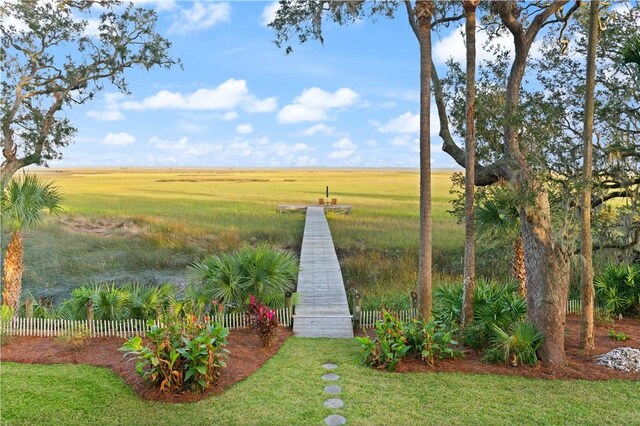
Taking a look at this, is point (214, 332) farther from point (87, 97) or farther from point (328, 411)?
point (87, 97)

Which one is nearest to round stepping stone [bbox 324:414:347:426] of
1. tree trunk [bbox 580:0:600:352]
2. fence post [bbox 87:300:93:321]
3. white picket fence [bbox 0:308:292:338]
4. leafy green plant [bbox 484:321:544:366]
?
leafy green plant [bbox 484:321:544:366]

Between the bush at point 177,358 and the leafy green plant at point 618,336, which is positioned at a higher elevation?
the bush at point 177,358

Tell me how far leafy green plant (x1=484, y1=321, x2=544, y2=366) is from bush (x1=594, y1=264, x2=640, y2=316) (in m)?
4.32

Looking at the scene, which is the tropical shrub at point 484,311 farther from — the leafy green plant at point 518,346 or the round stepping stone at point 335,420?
the round stepping stone at point 335,420

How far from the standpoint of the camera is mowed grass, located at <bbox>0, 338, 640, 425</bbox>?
613cm

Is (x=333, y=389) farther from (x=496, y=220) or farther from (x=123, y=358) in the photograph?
(x=496, y=220)

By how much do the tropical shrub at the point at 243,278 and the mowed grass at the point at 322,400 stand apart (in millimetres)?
3393

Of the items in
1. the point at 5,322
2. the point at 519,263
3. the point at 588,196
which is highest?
the point at 588,196

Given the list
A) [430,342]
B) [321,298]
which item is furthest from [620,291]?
[321,298]

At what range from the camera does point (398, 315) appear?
10812 millimetres

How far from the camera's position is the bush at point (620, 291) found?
1127cm

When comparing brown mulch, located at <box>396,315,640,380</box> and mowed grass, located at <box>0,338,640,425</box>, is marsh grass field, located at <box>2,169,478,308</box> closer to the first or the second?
brown mulch, located at <box>396,315,640,380</box>

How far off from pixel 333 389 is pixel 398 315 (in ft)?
13.5

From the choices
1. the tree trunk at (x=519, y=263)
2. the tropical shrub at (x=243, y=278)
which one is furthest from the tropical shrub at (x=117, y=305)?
the tree trunk at (x=519, y=263)
